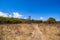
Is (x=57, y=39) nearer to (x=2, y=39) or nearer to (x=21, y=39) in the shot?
(x=21, y=39)

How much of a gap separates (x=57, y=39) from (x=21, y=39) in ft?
14.5

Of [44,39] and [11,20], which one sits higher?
[11,20]

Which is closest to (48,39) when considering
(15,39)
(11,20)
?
(15,39)

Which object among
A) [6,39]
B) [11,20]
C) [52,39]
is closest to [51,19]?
[11,20]

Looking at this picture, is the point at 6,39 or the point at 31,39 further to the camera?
the point at 31,39

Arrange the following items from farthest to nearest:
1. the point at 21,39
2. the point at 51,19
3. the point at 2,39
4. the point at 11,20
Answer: the point at 51,19 < the point at 11,20 < the point at 21,39 < the point at 2,39

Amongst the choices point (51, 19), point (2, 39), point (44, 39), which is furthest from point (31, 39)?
point (51, 19)

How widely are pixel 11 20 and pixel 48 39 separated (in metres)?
20.7

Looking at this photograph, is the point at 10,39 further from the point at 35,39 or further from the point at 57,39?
the point at 57,39

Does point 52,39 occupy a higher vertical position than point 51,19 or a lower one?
lower

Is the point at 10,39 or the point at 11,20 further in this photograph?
the point at 11,20

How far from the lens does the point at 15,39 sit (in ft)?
47.9

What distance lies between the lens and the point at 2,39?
1380cm

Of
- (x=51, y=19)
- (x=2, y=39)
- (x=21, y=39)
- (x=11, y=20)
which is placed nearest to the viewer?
(x=2, y=39)
